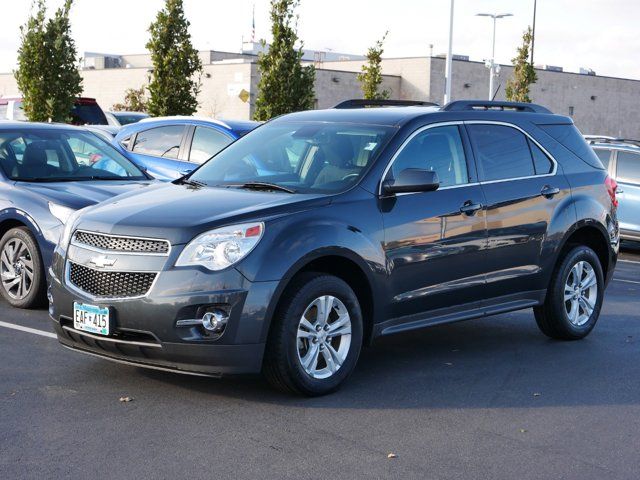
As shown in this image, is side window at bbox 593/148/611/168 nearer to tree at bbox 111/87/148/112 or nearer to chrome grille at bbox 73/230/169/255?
chrome grille at bbox 73/230/169/255

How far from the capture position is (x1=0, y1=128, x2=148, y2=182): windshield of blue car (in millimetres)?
9547

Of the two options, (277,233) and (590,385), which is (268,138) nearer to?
(277,233)

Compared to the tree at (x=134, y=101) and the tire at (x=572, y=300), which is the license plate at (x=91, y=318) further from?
the tree at (x=134, y=101)

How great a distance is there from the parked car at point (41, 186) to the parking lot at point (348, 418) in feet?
3.32

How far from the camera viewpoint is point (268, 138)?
7695 millimetres

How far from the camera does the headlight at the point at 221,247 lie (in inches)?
235

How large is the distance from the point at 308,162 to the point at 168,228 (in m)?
1.40

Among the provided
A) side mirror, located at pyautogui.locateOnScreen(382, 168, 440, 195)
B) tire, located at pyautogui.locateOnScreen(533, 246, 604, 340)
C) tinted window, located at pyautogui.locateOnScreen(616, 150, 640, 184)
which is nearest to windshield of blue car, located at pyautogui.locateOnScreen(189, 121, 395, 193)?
side mirror, located at pyautogui.locateOnScreen(382, 168, 440, 195)

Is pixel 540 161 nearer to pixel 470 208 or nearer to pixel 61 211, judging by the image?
pixel 470 208

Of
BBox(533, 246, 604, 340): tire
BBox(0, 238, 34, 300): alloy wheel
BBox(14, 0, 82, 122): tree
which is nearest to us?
BBox(533, 246, 604, 340): tire

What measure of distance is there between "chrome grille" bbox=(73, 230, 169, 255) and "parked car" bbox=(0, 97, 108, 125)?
787 inches

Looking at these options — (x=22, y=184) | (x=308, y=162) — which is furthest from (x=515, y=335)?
(x=22, y=184)

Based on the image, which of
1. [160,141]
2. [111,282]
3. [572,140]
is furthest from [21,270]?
[160,141]

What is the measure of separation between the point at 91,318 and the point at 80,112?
20.8 m
